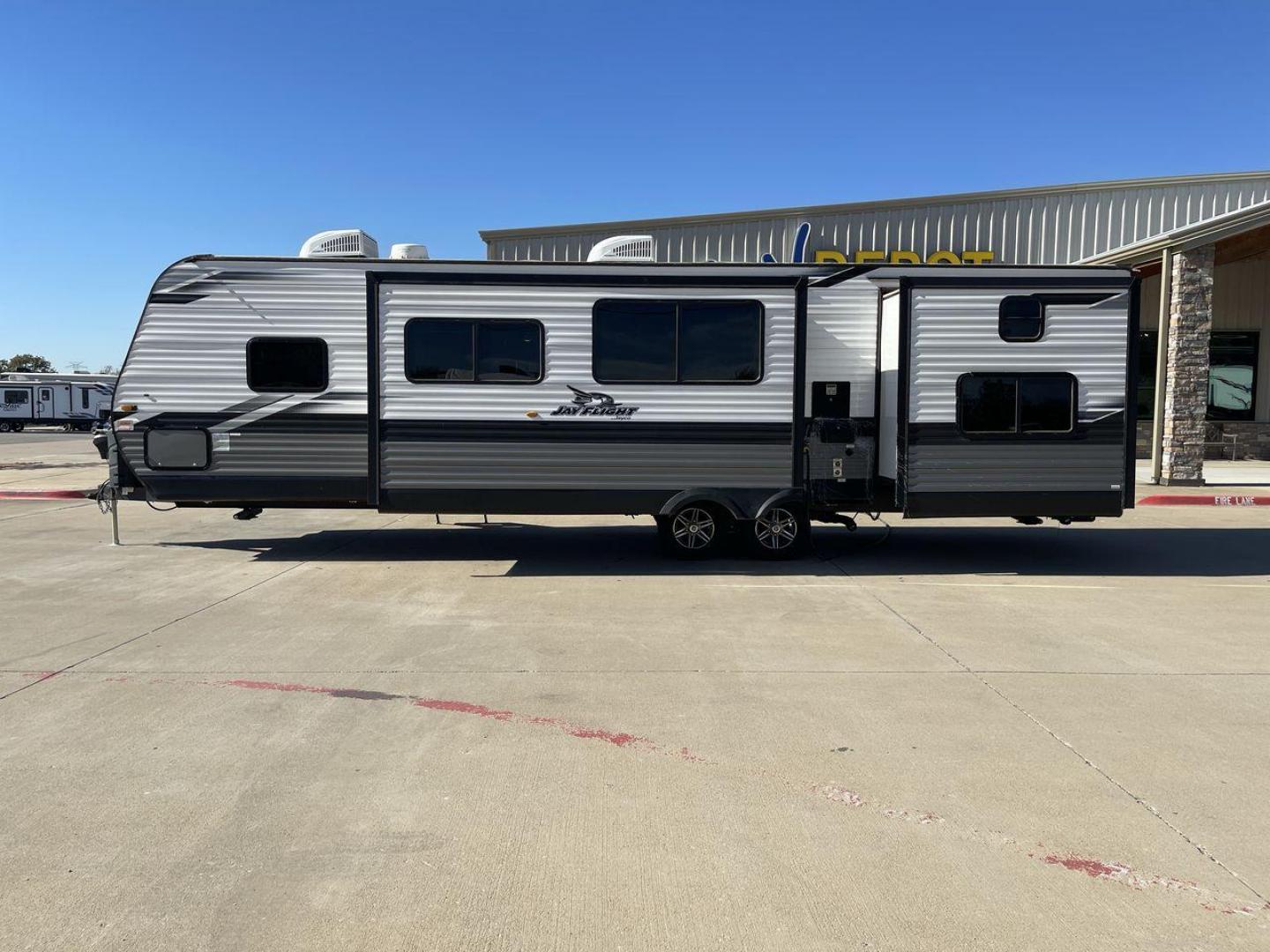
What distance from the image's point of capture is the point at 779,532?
A: 9.77 meters

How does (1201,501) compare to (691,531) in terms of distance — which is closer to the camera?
(691,531)

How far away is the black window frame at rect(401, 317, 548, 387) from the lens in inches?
366

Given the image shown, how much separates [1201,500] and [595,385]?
12.4 meters

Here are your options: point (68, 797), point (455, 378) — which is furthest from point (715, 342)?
point (68, 797)

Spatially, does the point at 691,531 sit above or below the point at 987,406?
below

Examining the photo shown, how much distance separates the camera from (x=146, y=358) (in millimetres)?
9352

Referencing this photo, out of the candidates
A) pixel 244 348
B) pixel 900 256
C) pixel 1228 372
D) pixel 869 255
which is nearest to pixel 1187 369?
pixel 900 256

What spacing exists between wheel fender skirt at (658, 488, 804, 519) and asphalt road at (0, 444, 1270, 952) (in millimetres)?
954

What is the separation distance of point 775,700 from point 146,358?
768 cm

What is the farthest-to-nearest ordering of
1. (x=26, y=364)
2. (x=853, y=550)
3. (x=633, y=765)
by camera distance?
(x=26, y=364), (x=853, y=550), (x=633, y=765)

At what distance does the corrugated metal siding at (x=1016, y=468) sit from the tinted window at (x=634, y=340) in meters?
2.87

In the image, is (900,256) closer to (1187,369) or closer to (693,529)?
(1187,369)

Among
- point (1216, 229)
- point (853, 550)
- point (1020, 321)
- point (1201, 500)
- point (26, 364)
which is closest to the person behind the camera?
point (1020, 321)

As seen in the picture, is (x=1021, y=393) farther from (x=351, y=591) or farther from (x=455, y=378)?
(x=351, y=591)
